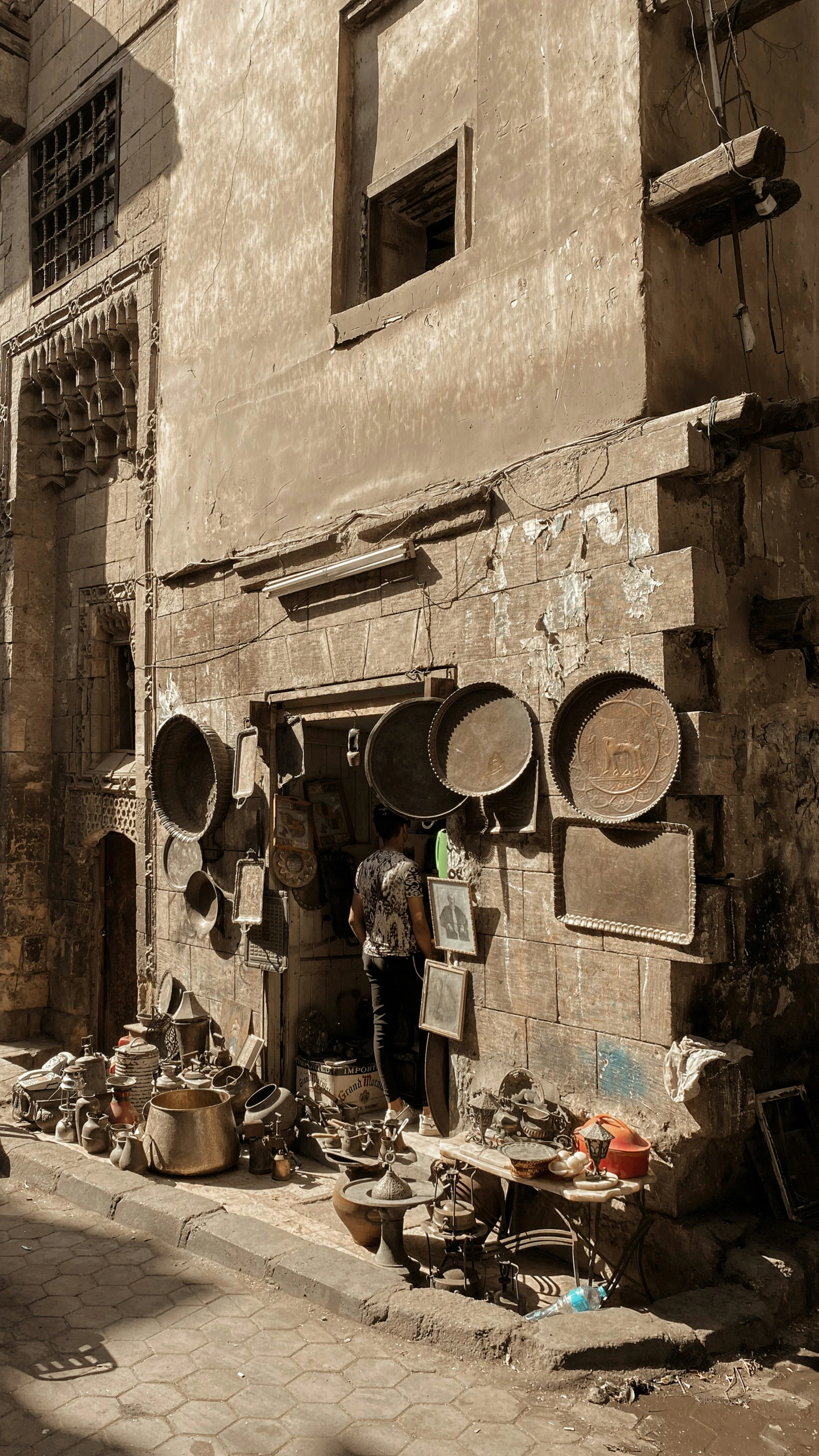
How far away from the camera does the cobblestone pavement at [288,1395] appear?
3299 mm

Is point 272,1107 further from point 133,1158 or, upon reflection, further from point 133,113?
point 133,113

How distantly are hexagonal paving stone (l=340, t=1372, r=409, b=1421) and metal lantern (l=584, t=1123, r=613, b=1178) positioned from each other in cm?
110

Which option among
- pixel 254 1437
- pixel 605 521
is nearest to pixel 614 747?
pixel 605 521

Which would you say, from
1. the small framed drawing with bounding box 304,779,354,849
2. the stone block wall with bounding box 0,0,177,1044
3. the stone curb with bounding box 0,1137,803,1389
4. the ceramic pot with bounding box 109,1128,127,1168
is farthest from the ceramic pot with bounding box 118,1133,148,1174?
the stone block wall with bounding box 0,0,177,1044

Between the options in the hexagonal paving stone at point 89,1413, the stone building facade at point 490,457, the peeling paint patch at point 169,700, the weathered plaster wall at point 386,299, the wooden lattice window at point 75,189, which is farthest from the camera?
the wooden lattice window at point 75,189

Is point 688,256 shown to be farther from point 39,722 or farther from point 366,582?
point 39,722

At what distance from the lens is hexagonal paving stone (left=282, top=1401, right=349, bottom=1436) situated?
3.35 meters

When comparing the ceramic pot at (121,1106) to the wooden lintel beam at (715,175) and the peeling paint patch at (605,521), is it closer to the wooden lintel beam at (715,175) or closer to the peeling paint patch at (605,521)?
the peeling paint patch at (605,521)

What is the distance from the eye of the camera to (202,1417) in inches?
134

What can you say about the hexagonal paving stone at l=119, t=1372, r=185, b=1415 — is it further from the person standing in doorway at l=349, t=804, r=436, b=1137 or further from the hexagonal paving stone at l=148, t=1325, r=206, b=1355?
the person standing in doorway at l=349, t=804, r=436, b=1137

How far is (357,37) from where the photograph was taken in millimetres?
6703

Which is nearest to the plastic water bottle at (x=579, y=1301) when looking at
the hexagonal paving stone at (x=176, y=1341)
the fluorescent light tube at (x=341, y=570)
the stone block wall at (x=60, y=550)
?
the hexagonal paving stone at (x=176, y=1341)

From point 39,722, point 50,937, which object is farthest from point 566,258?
point 50,937

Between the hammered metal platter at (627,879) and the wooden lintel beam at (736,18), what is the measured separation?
3.79 meters
